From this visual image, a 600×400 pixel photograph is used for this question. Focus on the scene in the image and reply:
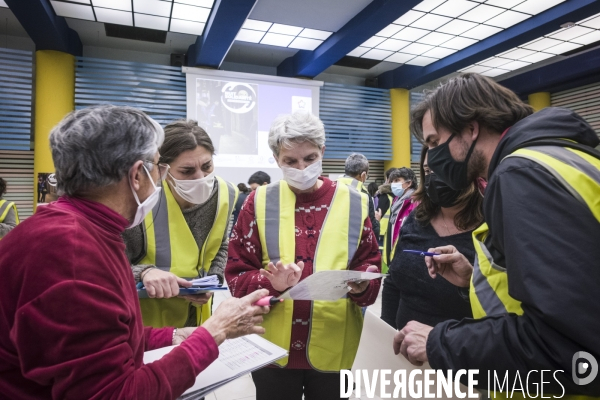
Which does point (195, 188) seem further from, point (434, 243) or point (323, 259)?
point (434, 243)

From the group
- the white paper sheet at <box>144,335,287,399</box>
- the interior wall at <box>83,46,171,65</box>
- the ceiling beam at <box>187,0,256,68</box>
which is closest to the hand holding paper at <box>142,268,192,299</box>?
the white paper sheet at <box>144,335,287,399</box>

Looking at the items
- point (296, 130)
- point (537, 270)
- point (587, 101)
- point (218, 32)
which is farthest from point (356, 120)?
point (537, 270)

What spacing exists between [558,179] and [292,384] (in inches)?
46.1

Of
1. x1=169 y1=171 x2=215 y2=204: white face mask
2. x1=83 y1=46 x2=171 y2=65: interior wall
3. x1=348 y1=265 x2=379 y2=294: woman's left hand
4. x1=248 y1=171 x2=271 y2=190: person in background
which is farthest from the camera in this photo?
x1=83 y1=46 x2=171 y2=65: interior wall

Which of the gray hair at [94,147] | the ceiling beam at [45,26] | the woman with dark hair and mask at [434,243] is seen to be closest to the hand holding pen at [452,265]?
the woman with dark hair and mask at [434,243]

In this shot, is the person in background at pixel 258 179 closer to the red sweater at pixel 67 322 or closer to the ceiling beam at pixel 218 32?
the ceiling beam at pixel 218 32

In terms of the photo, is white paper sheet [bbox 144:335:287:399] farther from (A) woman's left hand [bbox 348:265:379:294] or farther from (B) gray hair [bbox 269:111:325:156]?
(B) gray hair [bbox 269:111:325:156]

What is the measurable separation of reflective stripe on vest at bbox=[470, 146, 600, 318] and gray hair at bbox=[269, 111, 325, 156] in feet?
2.56

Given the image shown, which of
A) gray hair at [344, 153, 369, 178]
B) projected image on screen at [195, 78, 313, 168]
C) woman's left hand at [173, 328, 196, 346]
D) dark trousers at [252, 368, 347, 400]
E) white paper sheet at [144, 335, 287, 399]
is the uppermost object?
projected image on screen at [195, 78, 313, 168]

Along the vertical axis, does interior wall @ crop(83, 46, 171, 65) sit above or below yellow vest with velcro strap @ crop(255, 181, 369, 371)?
above

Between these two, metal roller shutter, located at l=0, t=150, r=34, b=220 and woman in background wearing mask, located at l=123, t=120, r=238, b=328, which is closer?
woman in background wearing mask, located at l=123, t=120, r=238, b=328

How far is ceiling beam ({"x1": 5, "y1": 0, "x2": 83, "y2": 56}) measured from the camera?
4.96 m

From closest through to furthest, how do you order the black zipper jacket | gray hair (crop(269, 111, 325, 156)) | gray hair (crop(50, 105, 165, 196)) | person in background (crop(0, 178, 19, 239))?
the black zipper jacket, gray hair (crop(50, 105, 165, 196)), gray hair (crop(269, 111, 325, 156)), person in background (crop(0, 178, 19, 239))

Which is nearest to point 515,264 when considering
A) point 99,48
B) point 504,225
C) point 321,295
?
point 504,225
